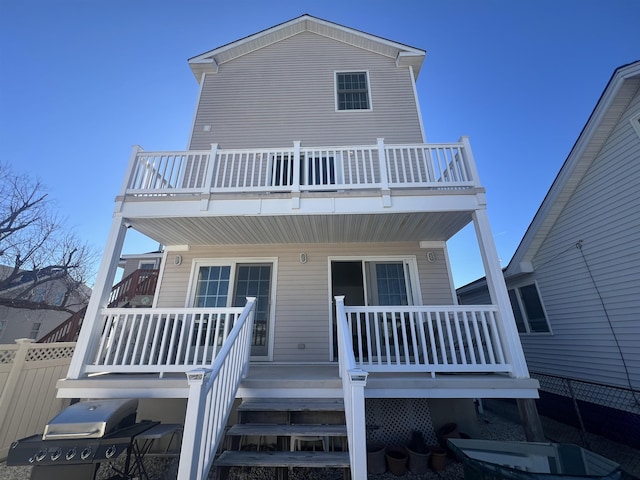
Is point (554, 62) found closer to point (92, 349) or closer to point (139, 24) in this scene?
point (139, 24)

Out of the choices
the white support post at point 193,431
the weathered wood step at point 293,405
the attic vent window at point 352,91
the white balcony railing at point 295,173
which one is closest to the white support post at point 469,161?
the white balcony railing at point 295,173

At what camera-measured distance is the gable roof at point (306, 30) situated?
747cm

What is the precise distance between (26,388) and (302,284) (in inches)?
187

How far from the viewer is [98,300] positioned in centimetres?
395

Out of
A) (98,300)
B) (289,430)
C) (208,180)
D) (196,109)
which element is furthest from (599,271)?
(196,109)

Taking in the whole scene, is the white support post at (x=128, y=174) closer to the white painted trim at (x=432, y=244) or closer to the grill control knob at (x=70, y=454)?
the grill control knob at (x=70, y=454)

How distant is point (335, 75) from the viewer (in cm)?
757

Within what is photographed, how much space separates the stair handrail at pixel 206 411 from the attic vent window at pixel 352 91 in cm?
655

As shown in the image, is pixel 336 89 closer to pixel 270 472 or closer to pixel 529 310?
pixel 529 310

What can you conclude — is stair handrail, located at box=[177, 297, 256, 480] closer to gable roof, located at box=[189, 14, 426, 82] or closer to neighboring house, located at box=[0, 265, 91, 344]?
gable roof, located at box=[189, 14, 426, 82]

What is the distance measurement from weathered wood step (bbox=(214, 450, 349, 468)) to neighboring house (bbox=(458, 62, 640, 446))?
5.06m

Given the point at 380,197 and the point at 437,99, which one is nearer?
the point at 380,197

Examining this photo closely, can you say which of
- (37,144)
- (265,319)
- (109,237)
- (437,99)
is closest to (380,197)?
(265,319)

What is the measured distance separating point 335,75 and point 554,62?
367 inches
